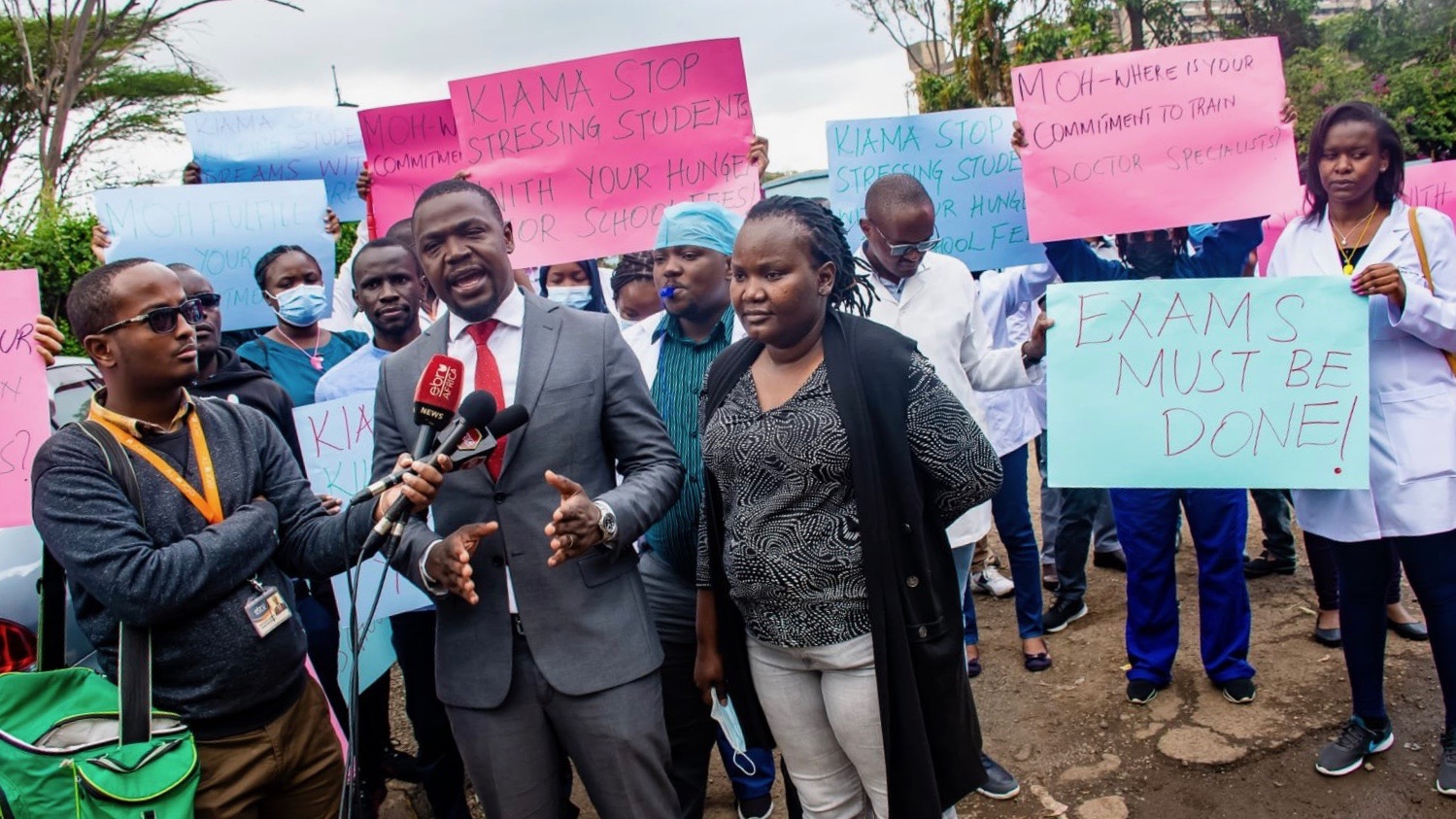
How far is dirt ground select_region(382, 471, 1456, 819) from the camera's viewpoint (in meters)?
3.62

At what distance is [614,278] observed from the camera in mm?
4984

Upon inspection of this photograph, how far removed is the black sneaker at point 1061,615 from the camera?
530 centimetres

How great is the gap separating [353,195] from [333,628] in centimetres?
310

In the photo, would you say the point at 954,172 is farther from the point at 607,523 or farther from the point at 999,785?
the point at 607,523

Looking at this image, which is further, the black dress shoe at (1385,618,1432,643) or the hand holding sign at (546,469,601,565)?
the black dress shoe at (1385,618,1432,643)

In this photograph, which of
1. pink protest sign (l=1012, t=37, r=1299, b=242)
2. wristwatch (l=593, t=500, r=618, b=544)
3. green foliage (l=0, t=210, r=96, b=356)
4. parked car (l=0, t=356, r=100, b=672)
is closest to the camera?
wristwatch (l=593, t=500, r=618, b=544)

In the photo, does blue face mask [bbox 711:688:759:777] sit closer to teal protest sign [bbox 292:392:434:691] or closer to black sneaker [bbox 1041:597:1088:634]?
teal protest sign [bbox 292:392:434:691]

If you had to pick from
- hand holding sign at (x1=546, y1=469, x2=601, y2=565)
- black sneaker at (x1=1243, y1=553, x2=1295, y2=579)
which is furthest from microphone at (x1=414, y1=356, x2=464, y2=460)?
black sneaker at (x1=1243, y1=553, x2=1295, y2=579)

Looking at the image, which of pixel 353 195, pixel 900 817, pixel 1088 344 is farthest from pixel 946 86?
pixel 900 817

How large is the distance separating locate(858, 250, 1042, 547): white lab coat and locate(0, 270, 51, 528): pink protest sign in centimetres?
278

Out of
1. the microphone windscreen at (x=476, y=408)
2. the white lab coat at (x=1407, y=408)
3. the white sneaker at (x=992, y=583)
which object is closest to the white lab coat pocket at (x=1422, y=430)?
the white lab coat at (x=1407, y=408)

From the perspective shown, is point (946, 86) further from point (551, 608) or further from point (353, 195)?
point (551, 608)

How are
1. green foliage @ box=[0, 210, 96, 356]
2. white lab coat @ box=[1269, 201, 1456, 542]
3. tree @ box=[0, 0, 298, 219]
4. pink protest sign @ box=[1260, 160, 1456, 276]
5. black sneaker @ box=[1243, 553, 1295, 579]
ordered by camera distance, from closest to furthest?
1. white lab coat @ box=[1269, 201, 1456, 542]
2. pink protest sign @ box=[1260, 160, 1456, 276]
3. black sneaker @ box=[1243, 553, 1295, 579]
4. green foliage @ box=[0, 210, 96, 356]
5. tree @ box=[0, 0, 298, 219]

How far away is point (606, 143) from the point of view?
14.4 ft
